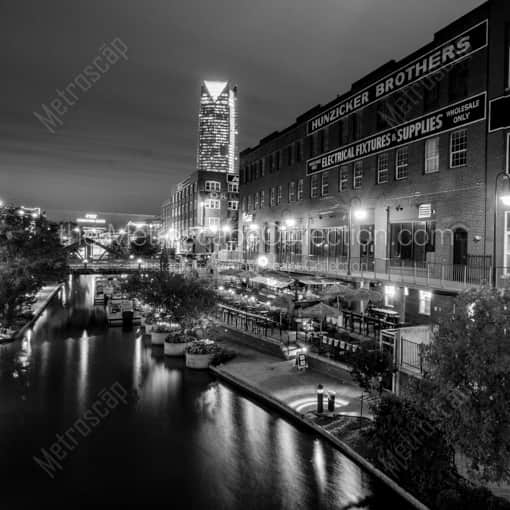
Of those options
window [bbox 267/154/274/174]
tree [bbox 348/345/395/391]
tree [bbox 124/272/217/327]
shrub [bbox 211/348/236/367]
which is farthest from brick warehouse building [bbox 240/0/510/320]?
shrub [bbox 211/348/236/367]

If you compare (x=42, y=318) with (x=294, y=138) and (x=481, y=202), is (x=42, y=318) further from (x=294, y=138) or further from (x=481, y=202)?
(x=481, y=202)

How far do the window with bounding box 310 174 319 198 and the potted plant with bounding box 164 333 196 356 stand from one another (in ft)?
56.9

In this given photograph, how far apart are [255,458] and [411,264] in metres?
16.5

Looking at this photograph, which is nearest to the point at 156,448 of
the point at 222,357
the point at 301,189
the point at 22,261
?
the point at 222,357

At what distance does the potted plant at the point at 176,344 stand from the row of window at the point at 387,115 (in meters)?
18.6

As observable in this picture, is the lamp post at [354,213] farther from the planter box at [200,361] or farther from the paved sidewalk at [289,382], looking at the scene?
the planter box at [200,361]

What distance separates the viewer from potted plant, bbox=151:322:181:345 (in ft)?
90.2

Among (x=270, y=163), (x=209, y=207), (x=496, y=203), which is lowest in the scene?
(x=496, y=203)

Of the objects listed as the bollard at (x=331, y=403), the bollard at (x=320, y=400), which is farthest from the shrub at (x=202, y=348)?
the bollard at (x=331, y=403)

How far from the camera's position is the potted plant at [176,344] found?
80.6ft

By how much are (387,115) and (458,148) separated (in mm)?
6690

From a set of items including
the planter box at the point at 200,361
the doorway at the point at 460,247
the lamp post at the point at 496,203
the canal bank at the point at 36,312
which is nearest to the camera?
the lamp post at the point at 496,203

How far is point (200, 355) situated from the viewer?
2203cm

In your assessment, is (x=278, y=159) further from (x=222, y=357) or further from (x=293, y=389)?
(x=293, y=389)
